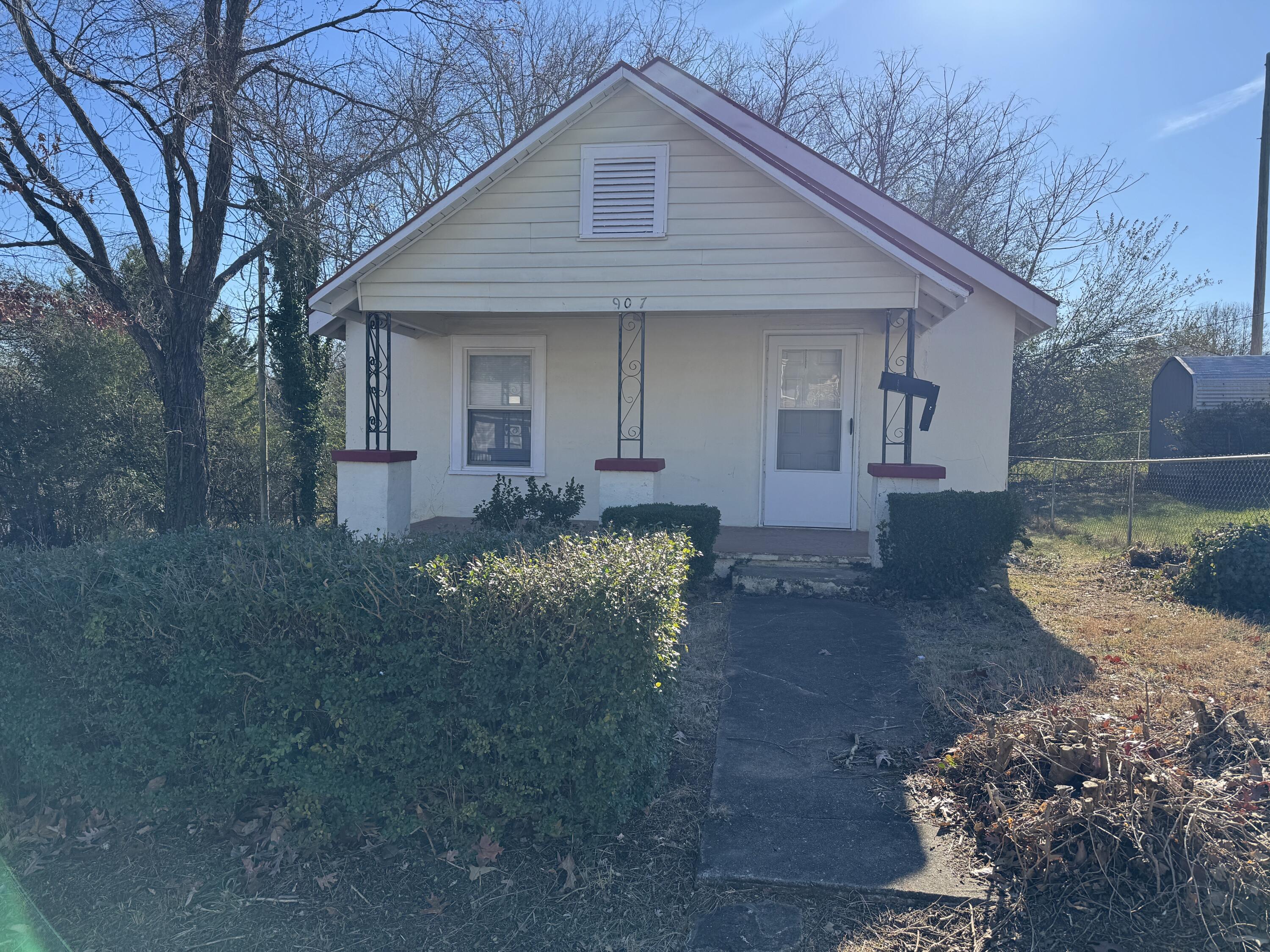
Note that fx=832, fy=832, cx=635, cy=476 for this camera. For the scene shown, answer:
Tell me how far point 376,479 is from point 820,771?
5.90m

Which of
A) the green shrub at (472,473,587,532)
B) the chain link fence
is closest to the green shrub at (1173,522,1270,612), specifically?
the chain link fence

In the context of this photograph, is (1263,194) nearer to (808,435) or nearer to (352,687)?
(808,435)

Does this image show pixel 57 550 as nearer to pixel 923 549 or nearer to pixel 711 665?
pixel 711 665

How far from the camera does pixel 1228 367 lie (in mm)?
17156

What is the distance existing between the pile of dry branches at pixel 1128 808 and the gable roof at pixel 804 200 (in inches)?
192

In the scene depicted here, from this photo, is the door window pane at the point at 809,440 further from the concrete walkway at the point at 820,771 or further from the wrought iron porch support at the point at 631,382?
the concrete walkway at the point at 820,771

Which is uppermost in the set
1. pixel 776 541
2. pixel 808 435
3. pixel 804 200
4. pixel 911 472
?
pixel 804 200

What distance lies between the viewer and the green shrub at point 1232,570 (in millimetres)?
6844

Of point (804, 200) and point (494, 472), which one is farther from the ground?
point (804, 200)

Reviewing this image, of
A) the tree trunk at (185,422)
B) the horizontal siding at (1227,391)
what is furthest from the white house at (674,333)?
the horizontal siding at (1227,391)

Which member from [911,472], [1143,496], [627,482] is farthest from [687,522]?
[1143,496]

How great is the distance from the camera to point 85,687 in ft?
10.8

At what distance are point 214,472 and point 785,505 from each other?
7.44m

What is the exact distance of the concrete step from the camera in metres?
7.46
